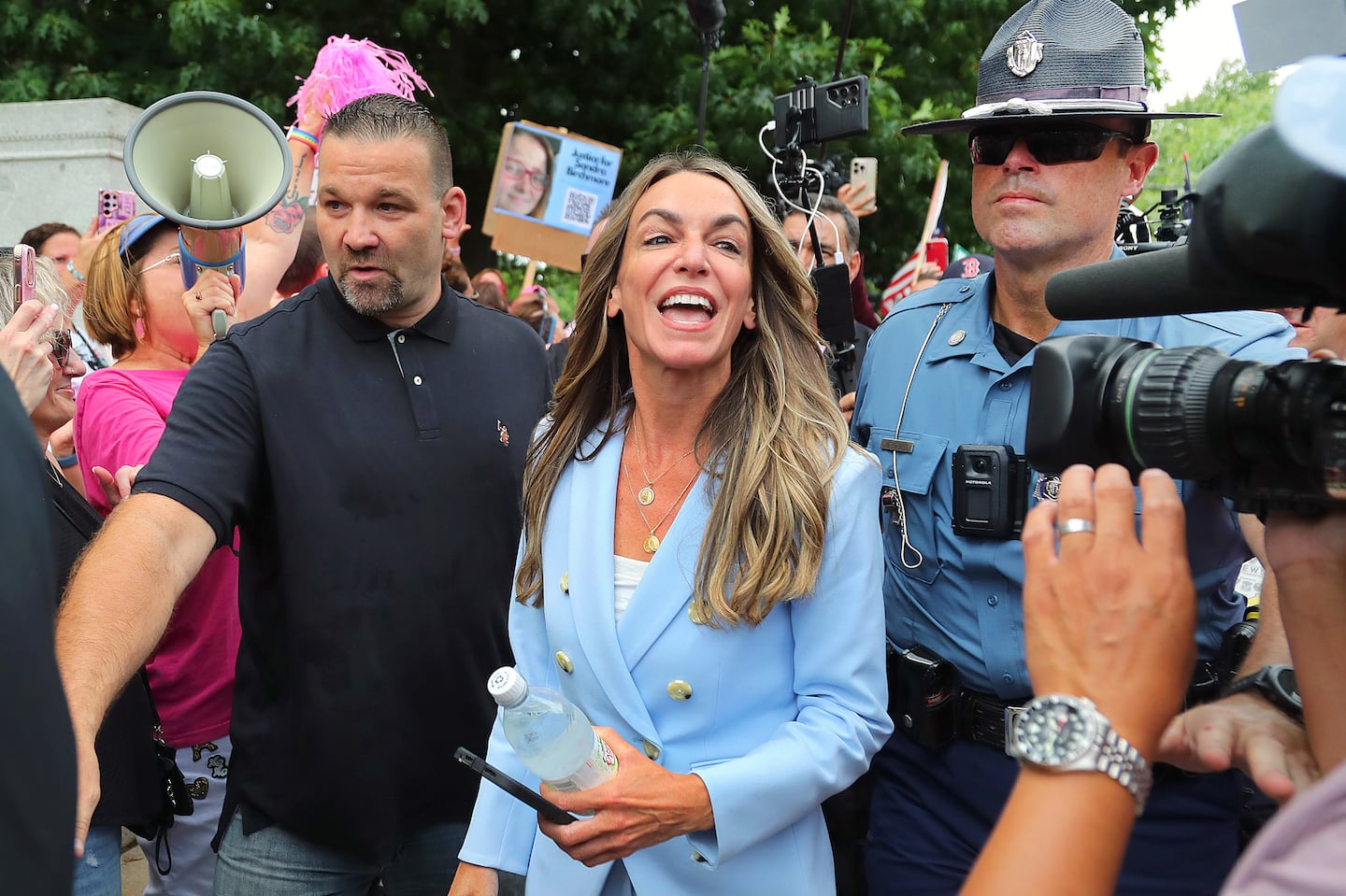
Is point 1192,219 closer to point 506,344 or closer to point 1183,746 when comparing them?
point 1183,746

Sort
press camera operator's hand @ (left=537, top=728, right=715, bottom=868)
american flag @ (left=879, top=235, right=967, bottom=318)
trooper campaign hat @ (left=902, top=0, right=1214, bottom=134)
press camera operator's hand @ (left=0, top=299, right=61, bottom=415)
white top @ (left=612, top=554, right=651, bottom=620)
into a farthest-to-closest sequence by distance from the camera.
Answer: american flag @ (left=879, top=235, right=967, bottom=318)
press camera operator's hand @ (left=0, top=299, right=61, bottom=415)
trooper campaign hat @ (left=902, top=0, right=1214, bottom=134)
white top @ (left=612, top=554, right=651, bottom=620)
press camera operator's hand @ (left=537, top=728, right=715, bottom=868)

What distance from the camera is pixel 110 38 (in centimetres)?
1120

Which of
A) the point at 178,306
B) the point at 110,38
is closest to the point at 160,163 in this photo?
the point at 178,306

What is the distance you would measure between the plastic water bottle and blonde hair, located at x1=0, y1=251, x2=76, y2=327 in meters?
2.21

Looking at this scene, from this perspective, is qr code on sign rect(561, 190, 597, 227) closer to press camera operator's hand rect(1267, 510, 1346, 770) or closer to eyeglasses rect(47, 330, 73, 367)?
eyeglasses rect(47, 330, 73, 367)

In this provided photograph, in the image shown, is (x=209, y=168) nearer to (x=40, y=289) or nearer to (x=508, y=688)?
(x=40, y=289)

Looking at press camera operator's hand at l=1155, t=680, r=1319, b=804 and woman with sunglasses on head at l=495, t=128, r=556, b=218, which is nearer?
press camera operator's hand at l=1155, t=680, r=1319, b=804

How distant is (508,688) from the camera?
5.89 ft

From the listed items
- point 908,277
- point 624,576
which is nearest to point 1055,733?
point 624,576

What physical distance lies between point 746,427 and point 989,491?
0.62m

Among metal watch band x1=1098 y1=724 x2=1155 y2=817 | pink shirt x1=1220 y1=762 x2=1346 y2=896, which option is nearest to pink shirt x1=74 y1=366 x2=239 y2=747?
metal watch band x1=1098 y1=724 x2=1155 y2=817

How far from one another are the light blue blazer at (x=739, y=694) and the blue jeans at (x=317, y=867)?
2.05 feet

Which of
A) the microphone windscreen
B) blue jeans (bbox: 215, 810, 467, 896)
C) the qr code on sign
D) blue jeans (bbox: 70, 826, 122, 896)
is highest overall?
the microphone windscreen

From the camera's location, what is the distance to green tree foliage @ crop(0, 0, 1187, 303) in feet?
33.3
